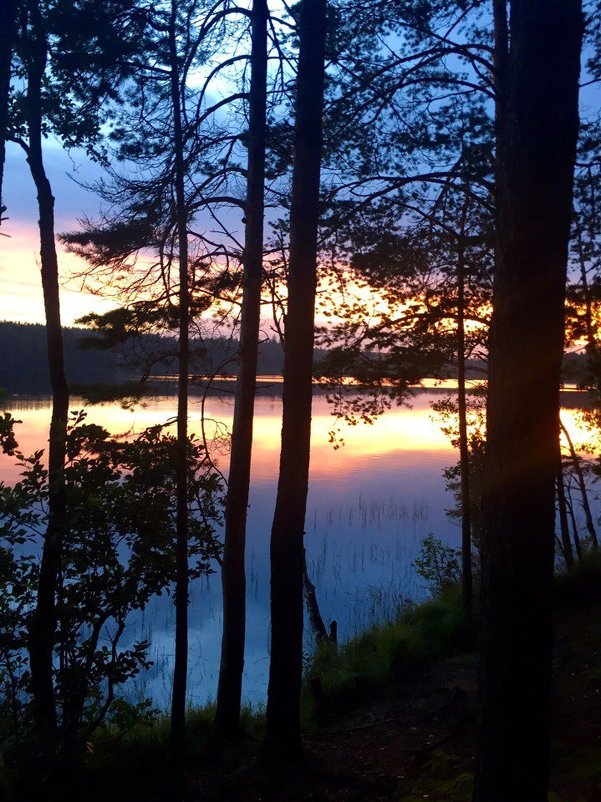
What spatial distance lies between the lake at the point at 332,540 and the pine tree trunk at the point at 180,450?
657 millimetres

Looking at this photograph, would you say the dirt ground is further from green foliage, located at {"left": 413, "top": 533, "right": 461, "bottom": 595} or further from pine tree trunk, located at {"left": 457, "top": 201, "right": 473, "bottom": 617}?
green foliage, located at {"left": 413, "top": 533, "right": 461, "bottom": 595}

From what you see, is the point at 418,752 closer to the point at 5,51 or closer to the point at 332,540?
the point at 5,51

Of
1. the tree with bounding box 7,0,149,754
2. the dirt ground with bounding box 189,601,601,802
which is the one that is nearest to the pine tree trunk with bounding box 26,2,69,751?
the tree with bounding box 7,0,149,754

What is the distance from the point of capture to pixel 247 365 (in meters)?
7.31

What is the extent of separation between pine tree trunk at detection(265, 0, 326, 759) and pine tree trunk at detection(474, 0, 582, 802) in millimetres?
2829

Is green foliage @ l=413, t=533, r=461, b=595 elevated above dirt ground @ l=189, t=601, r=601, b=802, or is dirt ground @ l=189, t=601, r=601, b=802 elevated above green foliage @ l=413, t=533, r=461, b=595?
dirt ground @ l=189, t=601, r=601, b=802

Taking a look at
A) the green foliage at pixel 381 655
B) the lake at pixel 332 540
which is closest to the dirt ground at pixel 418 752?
the green foliage at pixel 381 655

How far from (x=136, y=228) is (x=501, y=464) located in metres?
5.83

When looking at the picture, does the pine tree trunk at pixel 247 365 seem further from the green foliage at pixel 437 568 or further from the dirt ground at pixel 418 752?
the green foliage at pixel 437 568

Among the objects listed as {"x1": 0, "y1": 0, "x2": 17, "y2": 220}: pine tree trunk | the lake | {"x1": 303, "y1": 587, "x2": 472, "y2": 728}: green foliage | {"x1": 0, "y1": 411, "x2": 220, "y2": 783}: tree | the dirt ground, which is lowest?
the lake

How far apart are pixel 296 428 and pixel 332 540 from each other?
1336 centimetres

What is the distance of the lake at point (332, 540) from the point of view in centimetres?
1139

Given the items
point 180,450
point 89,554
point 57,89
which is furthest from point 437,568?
point 57,89

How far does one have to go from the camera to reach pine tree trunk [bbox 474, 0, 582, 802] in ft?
9.64
